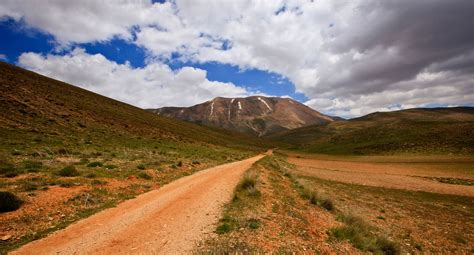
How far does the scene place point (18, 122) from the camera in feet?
118

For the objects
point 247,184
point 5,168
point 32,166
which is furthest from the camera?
point 32,166

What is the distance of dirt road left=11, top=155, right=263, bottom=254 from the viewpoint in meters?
7.37

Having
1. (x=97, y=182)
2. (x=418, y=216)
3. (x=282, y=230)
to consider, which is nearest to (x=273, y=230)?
(x=282, y=230)

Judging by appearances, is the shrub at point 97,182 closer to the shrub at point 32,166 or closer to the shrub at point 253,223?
the shrub at point 32,166

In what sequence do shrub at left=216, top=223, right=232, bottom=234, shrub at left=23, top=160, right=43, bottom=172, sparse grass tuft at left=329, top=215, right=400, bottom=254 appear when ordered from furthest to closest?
1. shrub at left=23, top=160, right=43, bottom=172
2. sparse grass tuft at left=329, top=215, right=400, bottom=254
3. shrub at left=216, top=223, right=232, bottom=234

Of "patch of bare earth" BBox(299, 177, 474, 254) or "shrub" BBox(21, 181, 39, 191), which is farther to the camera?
"patch of bare earth" BBox(299, 177, 474, 254)

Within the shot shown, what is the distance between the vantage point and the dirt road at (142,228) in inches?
290

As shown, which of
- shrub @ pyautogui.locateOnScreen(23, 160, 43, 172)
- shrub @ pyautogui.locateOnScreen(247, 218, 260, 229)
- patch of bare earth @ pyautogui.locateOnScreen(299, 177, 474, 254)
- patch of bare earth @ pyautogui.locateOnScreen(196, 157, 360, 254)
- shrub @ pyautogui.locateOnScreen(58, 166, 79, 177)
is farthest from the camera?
shrub @ pyautogui.locateOnScreen(23, 160, 43, 172)

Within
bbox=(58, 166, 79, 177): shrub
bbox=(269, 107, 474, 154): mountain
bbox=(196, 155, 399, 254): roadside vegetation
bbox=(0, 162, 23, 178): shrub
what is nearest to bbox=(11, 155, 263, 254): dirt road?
bbox=(196, 155, 399, 254): roadside vegetation

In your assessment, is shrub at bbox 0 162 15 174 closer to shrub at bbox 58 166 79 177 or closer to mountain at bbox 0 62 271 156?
shrub at bbox 58 166 79 177

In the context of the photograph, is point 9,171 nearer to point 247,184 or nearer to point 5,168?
point 5,168

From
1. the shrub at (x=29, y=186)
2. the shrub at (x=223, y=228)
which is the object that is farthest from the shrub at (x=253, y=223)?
the shrub at (x=29, y=186)

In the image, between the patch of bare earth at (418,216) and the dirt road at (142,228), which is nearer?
the dirt road at (142,228)

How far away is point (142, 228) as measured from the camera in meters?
8.89
